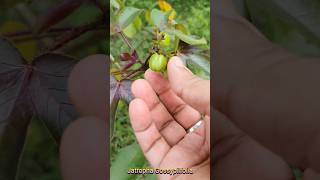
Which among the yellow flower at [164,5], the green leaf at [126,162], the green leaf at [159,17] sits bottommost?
the green leaf at [126,162]

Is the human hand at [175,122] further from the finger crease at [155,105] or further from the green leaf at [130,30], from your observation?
the green leaf at [130,30]

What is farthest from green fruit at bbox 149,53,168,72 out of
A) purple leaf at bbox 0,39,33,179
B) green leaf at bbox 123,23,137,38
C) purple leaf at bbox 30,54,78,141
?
purple leaf at bbox 0,39,33,179

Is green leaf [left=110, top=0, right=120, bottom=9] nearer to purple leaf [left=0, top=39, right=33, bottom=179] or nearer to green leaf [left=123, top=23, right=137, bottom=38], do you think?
green leaf [left=123, top=23, right=137, bottom=38]

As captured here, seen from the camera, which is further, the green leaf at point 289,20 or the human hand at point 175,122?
the human hand at point 175,122

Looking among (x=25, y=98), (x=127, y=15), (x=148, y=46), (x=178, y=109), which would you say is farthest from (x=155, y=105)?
(x=25, y=98)

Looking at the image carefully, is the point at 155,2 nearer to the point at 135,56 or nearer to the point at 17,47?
the point at 135,56

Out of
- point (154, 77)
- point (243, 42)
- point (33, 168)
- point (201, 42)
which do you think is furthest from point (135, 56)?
point (33, 168)

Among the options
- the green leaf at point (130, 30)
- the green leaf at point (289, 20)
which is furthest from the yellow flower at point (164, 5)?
the green leaf at point (289, 20)
